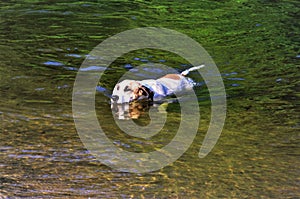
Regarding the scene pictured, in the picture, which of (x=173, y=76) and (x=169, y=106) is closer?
(x=169, y=106)

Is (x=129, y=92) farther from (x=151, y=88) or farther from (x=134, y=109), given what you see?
(x=151, y=88)

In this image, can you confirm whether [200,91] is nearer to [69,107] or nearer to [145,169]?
[69,107]

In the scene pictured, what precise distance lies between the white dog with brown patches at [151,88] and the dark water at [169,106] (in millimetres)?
235

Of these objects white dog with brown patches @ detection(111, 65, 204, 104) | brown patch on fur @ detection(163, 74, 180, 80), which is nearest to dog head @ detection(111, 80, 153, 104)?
white dog with brown patches @ detection(111, 65, 204, 104)

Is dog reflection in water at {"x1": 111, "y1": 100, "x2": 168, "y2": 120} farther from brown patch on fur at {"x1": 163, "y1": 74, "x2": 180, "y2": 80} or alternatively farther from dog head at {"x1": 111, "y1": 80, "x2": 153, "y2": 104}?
brown patch on fur at {"x1": 163, "y1": 74, "x2": 180, "y2": 80}

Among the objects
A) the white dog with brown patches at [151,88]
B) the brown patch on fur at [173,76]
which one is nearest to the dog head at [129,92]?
the white dog with brown patches at [151,88]

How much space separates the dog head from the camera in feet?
25.3

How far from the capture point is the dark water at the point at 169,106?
16.9 ft

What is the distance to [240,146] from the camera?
6070 millimetres

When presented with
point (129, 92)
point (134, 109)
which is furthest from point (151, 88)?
point (134, 109)

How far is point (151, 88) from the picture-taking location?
26.5 ft

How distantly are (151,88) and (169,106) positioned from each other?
53 cm

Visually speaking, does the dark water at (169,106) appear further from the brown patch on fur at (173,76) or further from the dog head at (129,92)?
the brown patch on fur at (173,76)

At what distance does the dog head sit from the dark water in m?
0.18
